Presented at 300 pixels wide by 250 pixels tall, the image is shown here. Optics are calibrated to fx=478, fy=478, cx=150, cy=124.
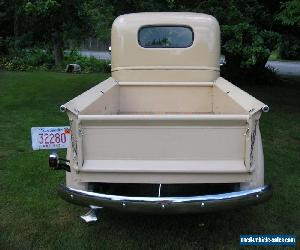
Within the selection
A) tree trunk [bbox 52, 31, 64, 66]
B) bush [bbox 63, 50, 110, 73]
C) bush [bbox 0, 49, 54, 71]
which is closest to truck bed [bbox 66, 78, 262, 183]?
bush [bbox 63, 50, 110, 73]

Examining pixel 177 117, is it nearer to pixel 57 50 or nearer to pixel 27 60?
pixel 27 60

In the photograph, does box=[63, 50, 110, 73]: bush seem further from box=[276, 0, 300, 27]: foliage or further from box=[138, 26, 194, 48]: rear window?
box=[138, 26, 194, 48]: rear window

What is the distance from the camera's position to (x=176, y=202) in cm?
353

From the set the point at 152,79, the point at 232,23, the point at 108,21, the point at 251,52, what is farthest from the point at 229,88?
the point at 108,21

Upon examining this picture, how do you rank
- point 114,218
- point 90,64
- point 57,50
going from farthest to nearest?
point 57,50 < point 90,64 < point 114,218

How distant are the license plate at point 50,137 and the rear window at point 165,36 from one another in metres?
2.23

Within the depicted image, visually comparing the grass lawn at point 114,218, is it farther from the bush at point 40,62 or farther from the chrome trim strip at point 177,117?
the bush at point 40,62

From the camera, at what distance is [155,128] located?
3678mm

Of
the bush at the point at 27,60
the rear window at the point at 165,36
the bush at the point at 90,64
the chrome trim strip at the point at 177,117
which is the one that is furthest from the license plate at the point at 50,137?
the bush at the point at 27,60

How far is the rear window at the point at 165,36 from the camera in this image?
19.7 ft

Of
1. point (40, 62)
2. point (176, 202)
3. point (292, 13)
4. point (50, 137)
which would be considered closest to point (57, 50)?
point (40, 62)

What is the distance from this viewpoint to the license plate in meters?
4.14

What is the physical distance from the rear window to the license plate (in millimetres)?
2227

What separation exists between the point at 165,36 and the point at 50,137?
2.48 metres
